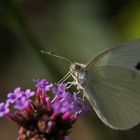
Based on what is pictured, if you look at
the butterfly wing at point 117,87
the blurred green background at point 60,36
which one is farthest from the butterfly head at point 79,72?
the blurred green background at point 60,36

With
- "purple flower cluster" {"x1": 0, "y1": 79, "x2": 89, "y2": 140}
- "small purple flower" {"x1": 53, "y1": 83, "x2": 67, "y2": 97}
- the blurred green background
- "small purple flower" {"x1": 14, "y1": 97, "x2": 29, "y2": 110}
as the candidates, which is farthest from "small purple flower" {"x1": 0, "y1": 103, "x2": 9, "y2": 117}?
the blurred green background

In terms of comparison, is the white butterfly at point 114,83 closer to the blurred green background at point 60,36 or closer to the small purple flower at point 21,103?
the small purple flower at point 21,103

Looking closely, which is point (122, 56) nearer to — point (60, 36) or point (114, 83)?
point (114, 83)

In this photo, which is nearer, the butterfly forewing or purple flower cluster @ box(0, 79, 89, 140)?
purple flower cluster @ box(0, 79, 89, 140)

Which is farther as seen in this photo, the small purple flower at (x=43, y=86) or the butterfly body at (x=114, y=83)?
the butterfly body at (x=114, y=83)

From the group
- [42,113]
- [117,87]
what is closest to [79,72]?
[117,87]

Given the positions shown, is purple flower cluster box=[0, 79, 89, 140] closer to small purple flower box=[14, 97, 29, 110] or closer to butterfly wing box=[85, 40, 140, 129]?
small purple flower box=[14, 97, 29, 110]

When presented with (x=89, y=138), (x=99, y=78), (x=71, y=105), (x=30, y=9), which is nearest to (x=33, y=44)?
(x=99, y=78)
